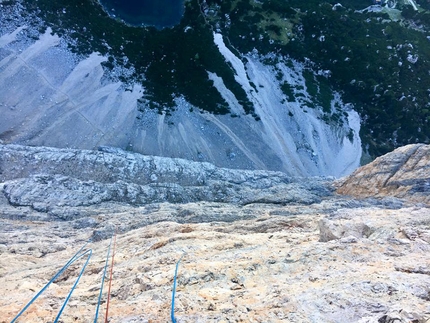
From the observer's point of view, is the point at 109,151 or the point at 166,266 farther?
the point at 109,151

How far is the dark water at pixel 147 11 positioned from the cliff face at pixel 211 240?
23519mm

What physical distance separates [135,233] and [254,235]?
6586mm

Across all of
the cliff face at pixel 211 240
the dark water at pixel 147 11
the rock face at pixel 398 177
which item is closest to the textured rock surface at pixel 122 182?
the cliff face at pixel 211 240

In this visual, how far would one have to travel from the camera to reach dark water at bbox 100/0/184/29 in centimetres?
4306

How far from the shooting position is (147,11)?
44.6m

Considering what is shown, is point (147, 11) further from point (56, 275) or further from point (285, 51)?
point (56, 275)

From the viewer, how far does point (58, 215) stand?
820 inches

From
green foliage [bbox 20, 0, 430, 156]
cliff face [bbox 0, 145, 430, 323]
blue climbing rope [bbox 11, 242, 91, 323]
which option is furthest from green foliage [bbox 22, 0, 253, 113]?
blue climbing rope [bbox 11, 242, 91, 323]

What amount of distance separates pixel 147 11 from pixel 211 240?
40221 mm

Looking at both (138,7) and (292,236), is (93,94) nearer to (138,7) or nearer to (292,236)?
(138,7)

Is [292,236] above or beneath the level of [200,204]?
beneath

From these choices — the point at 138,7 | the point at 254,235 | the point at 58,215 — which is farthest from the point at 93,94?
the point at 254,235

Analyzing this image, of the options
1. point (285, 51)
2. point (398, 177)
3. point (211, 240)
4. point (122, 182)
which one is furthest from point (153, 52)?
point (211, 240)

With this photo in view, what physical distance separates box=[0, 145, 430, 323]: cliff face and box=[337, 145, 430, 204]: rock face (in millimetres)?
90
